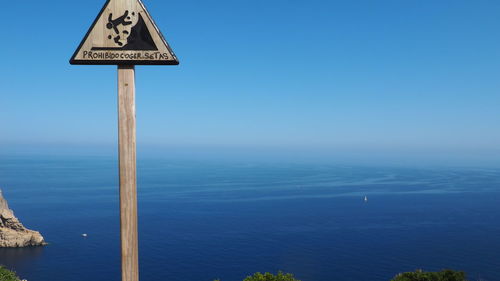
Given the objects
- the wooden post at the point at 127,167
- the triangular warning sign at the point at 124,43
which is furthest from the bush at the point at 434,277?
the triangular warning sign at the point at 124,43

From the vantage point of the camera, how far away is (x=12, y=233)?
8825 centimetres

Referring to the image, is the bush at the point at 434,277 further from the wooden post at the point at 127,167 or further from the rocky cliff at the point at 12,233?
the rocky cliff at the point at 12,233

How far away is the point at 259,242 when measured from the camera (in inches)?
3920

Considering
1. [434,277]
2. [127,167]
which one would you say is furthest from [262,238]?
[127,167]

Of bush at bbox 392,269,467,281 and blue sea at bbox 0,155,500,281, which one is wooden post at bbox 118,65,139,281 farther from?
blue sea at bbox 0,155,500,281

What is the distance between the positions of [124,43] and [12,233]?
4179 inches

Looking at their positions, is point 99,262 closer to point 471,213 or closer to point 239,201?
point 239,201

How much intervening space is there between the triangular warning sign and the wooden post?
176mm

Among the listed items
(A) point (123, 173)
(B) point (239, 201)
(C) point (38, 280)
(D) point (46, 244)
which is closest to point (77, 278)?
(C) point (38, 280)

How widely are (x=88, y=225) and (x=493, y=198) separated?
196 meters

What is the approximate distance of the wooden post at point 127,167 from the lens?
4059 millimetres

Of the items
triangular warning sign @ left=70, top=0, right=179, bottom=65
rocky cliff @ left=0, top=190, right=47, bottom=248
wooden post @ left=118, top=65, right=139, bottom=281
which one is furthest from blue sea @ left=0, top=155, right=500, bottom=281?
triangular warning sign @ left=70, top=0, right=179, bottom=65

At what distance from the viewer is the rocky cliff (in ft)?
283

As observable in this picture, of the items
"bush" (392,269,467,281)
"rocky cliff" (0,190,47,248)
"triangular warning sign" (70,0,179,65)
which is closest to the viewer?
"triangular warning sign" (70,0,179,65)
